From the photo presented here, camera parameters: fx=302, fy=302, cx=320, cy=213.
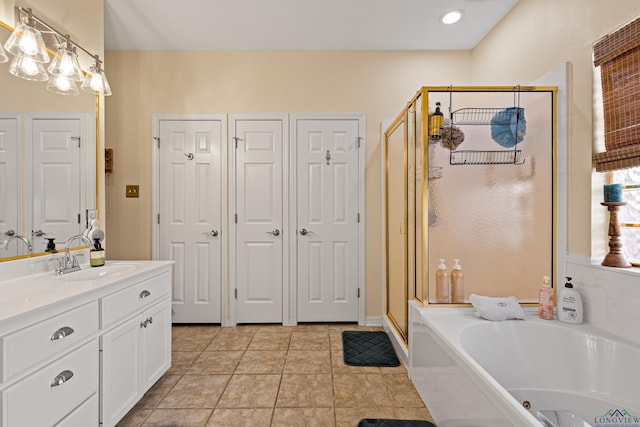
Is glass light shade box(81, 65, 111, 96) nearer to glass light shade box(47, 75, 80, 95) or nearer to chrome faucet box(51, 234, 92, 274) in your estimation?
glass light shade box(47, 75, 80, 95)

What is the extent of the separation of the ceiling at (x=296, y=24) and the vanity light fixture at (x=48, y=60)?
0.71 m

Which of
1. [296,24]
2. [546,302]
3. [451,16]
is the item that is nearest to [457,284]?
[546,302]

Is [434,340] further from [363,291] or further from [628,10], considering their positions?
[628,10]

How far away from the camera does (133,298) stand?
165 cm

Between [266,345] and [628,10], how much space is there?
10.0 feet

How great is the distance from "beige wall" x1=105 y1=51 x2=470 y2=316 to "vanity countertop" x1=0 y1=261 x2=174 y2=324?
1.24m

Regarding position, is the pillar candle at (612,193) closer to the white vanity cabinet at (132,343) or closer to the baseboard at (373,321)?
the baseboard at (373,321)

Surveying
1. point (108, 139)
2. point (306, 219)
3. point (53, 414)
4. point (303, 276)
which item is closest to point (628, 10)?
point (306, 219)

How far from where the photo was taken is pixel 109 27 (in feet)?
8.52

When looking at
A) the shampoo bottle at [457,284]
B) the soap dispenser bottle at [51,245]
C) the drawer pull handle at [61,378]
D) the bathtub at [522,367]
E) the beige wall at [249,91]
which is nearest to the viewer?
the drawer pull handle at [61,378]

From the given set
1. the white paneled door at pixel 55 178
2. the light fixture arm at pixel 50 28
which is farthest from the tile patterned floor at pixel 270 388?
the light fixture arm at pixel 50 28

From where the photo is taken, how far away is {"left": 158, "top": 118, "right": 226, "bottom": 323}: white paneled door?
297 centimetres

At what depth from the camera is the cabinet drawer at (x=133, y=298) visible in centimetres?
146

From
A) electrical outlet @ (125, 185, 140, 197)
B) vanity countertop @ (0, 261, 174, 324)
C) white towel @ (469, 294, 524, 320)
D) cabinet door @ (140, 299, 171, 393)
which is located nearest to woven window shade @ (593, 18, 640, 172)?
white towel @ (469, 294, 524, 320)
